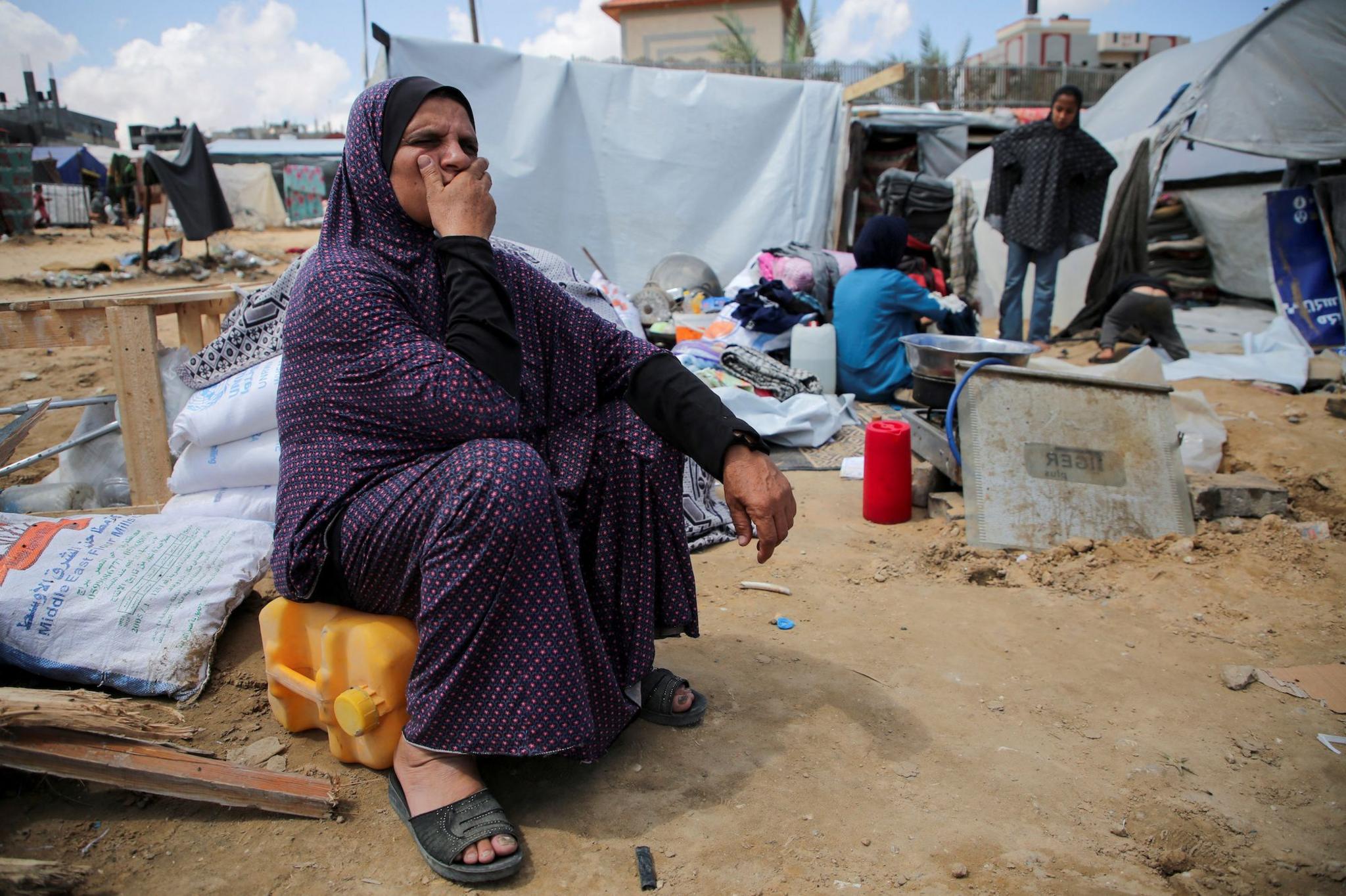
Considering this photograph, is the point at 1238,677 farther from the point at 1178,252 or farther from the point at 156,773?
the point at 1178,252

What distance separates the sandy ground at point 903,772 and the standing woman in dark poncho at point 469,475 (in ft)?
0.56

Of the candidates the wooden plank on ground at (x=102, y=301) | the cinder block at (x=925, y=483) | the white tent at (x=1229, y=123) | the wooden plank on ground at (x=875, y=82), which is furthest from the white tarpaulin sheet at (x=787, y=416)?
A: the white tent at (x=1229, y=123)

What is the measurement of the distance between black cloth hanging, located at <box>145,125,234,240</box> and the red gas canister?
1113 cm

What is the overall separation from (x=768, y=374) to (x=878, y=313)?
0.89 meters

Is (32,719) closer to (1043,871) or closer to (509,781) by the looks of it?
(509,781)

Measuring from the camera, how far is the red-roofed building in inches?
1043

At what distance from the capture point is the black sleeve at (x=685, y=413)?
1719mm

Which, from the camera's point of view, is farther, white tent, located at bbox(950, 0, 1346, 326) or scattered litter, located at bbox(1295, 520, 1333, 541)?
white tent, located at bbox(950, 0, 1346, 326)

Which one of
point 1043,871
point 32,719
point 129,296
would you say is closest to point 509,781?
point 32,719

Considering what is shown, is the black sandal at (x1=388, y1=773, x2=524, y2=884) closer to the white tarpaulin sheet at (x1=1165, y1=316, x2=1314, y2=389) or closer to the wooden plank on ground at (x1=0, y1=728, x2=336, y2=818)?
Answer: the wooden plank on ground at (x1=0, y1=728, x2=336, y2=818)

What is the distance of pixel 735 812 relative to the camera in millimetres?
1654

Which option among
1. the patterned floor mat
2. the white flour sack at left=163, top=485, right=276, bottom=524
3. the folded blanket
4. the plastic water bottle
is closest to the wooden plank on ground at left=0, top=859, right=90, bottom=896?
the white flour sack at left=163, top=485, right=276, bottom=524

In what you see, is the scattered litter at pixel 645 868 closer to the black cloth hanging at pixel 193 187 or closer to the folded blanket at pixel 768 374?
the folded blanket at pixel 768 374

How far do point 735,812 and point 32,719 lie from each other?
1.34 metres
